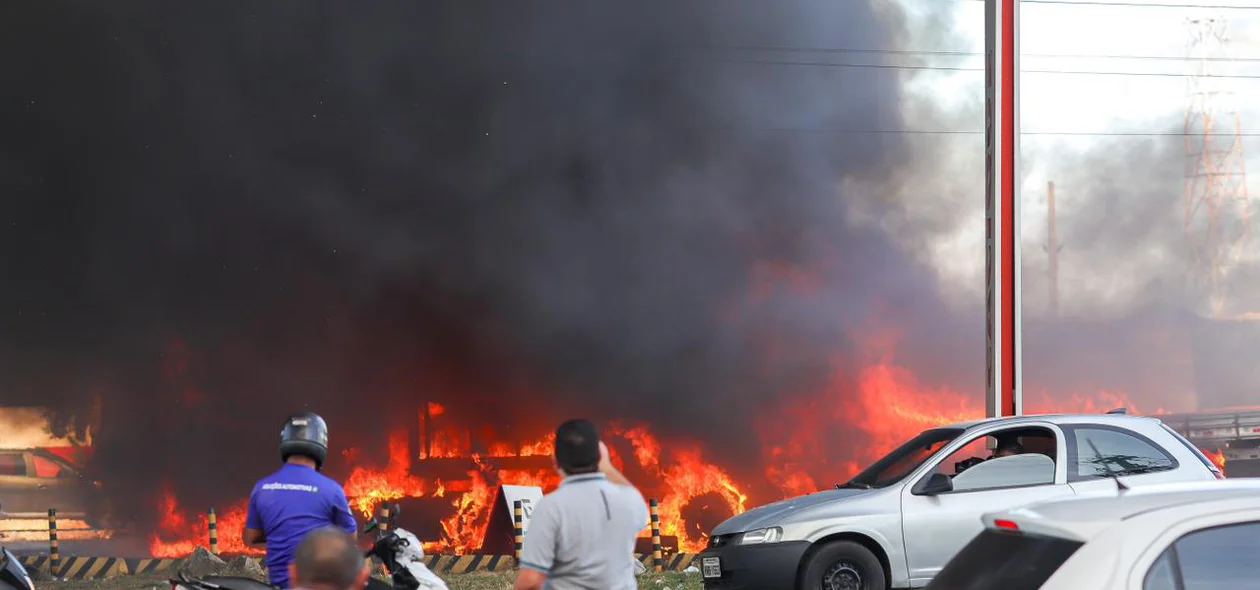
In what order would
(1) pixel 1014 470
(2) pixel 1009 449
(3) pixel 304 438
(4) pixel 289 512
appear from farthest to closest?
(2) pixel 1009 449 < (1) pixel 1014 470 < (3) pixel 304 438 < (4) pixel 289 512

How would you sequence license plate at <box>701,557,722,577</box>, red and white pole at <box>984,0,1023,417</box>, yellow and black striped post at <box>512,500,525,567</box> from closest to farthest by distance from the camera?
license plate at <box>701,557,722,577</box>, red and white pole at <box>984,0,1023,417</box>, yellow and black striped post at <box>512,500,525,567</box>

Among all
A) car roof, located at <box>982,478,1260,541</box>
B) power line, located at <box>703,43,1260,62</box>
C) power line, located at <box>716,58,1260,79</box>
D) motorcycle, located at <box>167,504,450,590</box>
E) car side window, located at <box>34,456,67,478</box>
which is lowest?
car side window, located at <box>34,456,67,478</box>

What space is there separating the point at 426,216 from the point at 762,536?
14667 mm

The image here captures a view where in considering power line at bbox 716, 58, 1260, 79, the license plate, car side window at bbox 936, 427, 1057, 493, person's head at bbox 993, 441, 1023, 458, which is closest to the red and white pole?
person's head at bbox 993, 441, 1023, 458

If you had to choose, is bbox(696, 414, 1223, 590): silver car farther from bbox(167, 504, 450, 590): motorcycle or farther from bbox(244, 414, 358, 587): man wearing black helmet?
bbox(244, 414, 358, 587): man wearing black helmet

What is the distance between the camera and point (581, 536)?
4234mm

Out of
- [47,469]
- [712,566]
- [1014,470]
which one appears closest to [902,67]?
[1014,470]

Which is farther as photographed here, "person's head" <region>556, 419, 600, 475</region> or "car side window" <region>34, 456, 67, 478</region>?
"car side window" <region>34, 456, 67, 478</region>

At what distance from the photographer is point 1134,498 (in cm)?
389

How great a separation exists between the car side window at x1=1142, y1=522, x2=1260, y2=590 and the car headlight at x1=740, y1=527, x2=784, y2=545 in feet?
17.7

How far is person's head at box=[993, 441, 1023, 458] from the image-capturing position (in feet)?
30.8

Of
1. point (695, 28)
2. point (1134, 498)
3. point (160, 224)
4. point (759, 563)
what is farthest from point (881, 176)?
point (1134, 498)

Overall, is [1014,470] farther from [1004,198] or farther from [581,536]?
[581,536]

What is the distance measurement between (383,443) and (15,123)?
8697mm
